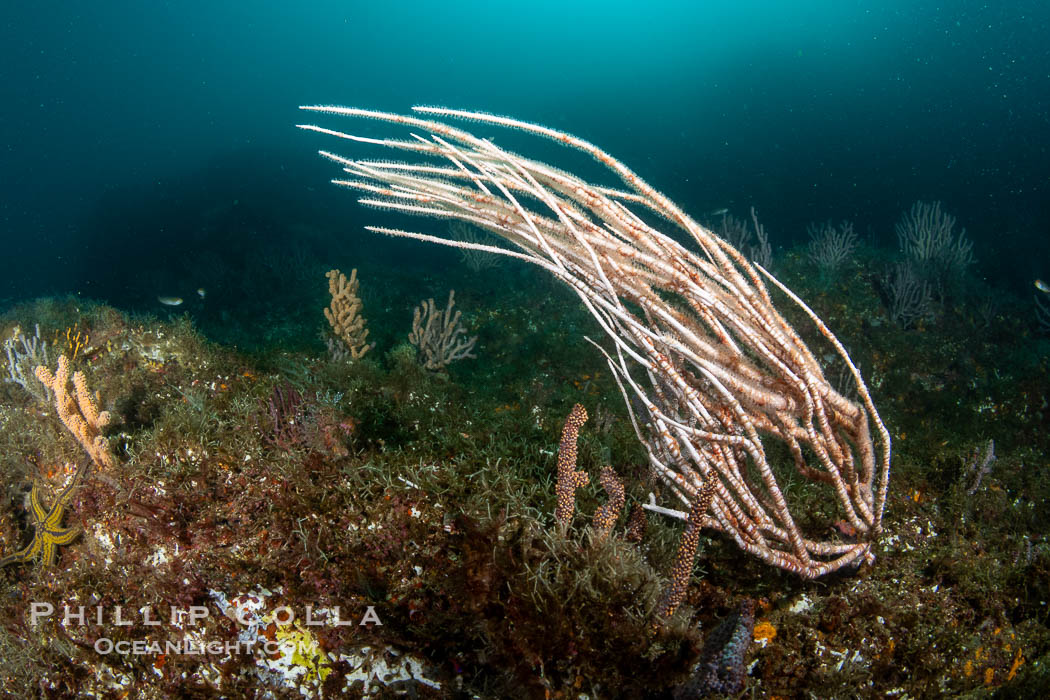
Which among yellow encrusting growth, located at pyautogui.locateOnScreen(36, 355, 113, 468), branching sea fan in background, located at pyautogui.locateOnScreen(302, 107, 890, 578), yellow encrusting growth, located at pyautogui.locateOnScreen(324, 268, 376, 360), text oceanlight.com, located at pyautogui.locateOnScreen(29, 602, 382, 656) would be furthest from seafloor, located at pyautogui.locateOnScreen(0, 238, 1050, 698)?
yellow encrusting growth, located at pyautogui.locateOnScreen(324, 268, 376, 360)

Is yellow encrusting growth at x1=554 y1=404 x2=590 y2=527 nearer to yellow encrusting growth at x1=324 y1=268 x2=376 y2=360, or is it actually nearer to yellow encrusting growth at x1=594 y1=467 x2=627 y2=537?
yellow encrusting growth at x1=594 y1=467 x2=627 y2=537

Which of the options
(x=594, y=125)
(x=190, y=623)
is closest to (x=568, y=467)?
(x=190, y=623)

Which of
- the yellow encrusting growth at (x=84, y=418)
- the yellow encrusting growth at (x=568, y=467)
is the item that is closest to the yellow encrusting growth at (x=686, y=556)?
the yellow encrusting growth at (x=568, y=467)

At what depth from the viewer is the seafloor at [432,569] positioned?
2.15 meters

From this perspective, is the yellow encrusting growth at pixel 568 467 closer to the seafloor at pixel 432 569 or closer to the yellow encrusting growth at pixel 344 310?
the seafloor at pixel 432 569

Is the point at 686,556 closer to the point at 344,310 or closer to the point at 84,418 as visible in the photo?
the point at 84,418

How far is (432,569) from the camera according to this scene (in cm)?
243

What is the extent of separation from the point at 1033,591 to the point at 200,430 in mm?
5213

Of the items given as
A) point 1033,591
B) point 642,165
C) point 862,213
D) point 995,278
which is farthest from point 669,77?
point 1033,591

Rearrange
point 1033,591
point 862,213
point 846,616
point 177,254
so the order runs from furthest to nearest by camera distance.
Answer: point 862,213 < point 177,254 < point 1033,591 < point 846,616

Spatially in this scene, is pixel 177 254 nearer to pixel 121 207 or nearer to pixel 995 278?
pixel 121 207

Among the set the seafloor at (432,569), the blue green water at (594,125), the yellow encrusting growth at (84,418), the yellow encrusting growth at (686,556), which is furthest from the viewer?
the blue green water at (594,125)

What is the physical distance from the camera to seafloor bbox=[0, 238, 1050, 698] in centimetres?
215

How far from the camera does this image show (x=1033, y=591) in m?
2.54
